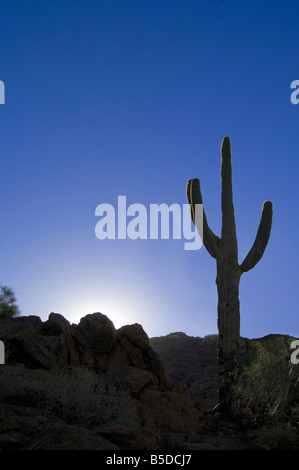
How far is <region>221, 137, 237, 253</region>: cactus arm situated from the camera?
48.3 ft

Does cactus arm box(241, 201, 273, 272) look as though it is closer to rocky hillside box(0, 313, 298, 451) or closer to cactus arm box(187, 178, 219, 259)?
cactus arm box(187, 178, 219, 259)

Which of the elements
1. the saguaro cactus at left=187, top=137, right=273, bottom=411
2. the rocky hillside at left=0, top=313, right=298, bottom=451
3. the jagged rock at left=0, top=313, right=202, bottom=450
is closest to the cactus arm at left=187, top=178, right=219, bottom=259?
the saguaro cactus at left=187, top=137, right=273, bottom=411

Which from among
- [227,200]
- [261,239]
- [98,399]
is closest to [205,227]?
[227,200]

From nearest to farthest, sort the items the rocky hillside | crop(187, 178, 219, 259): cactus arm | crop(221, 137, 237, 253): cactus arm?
1. the rocky hillside
2. crop(187, 178, 219, 259): cactus arm
3. crop(221, 137, 237, 253): cactus arm

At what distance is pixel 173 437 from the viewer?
9.31 m

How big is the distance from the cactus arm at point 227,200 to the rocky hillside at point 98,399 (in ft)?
11.5

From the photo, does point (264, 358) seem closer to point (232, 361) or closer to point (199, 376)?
point (232, 361)

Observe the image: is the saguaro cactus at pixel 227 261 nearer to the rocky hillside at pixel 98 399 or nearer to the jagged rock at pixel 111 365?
the rocky hillside at pixel 98 399

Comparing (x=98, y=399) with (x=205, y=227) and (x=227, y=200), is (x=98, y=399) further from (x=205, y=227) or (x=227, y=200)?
(x=227, y=200)

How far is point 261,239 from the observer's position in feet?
49.5

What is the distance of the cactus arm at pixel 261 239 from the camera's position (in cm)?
1473

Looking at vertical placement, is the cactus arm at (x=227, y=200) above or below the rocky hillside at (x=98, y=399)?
above

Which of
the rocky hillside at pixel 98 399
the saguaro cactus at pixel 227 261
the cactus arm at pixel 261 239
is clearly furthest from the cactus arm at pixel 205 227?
the rocky hillside at pixel 98 399

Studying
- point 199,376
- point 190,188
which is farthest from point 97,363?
point 199,376
